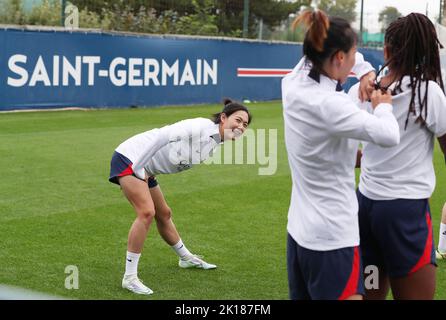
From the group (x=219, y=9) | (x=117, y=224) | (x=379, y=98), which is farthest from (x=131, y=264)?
(x=219, y=9)

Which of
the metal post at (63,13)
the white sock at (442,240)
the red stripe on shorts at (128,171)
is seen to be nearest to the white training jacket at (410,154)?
the red stripe on shorts at (128,171)

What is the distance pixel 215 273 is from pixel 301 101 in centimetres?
328

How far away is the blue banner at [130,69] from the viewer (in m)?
16.6

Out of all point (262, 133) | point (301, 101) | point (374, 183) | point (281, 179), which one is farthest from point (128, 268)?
point (262, 133)

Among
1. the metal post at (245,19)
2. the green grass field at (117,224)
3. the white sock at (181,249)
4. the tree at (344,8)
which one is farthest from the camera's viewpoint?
the tree at (344,8)

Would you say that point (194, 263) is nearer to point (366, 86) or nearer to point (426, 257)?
point (426, 257)

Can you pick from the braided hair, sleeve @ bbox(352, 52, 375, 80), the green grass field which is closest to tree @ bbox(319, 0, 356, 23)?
the green grass field

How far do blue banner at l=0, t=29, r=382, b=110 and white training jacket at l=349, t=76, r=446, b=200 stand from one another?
44.1 ft

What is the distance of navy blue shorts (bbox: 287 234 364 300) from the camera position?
3346 mm

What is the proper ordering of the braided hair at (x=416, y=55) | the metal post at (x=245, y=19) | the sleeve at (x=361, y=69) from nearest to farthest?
the braided hair at (x=416, y=55), the sleeve at (x=361, y=69), the metal post at (x=245, y=19)

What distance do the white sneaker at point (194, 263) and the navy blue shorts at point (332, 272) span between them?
301 cm

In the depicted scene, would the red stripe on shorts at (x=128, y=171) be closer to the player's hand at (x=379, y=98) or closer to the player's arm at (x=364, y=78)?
the player's arm at (x=364, y=78)

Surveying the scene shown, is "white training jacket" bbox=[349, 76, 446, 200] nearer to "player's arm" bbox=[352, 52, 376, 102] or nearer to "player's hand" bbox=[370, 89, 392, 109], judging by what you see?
"player's arm" bbox=[352, 52, 376, 102]

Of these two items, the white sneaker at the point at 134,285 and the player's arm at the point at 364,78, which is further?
the white sneaker at the point at 134,285
